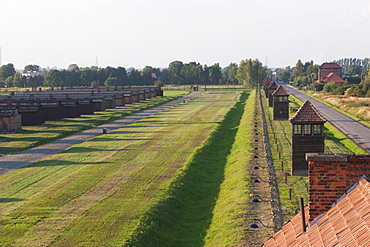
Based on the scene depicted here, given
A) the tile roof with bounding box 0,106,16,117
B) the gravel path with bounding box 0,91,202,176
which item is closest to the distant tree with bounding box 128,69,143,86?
the tile roof with bounding box 0,106,16,117

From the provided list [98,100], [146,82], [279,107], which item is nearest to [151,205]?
[279,107]

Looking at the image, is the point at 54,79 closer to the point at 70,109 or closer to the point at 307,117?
the point at 70,109

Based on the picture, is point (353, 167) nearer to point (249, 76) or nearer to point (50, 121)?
point (50, 121)

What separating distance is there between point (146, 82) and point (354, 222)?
179m

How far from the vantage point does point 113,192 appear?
22734mm

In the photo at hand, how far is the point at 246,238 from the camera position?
15.6m

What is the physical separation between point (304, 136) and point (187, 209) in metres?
7.62

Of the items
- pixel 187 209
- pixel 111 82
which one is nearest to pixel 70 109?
pixel 187 209

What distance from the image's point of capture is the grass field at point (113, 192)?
17.2 meters

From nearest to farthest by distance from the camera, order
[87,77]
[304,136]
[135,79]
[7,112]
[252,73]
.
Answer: [304,136]
[7,112]
[252,73]
[87,77]
[135,79]

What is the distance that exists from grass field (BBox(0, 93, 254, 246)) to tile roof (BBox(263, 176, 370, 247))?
693 centimetres

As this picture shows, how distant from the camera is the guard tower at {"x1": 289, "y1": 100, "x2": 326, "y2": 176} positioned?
1003 inches

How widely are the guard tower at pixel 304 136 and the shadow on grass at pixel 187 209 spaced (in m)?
3.73

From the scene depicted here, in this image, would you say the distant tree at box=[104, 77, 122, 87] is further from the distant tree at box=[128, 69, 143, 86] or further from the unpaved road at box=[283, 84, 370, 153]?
the unpaved road at box=[283, 84, 370, 153]
